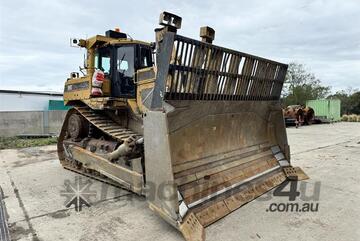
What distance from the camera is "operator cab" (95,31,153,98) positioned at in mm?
4762

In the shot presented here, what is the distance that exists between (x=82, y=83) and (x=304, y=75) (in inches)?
1133

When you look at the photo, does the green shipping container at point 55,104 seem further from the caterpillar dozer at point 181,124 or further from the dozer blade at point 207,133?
the dozer blade at point 207,133

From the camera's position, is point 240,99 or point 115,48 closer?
point 240,99

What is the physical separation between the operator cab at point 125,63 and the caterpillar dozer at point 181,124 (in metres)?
0.02

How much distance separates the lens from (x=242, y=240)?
2828 millimetres

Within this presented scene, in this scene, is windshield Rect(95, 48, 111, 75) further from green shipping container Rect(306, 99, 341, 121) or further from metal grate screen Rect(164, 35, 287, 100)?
green shipping container Rect(306, 99, 341, 121)

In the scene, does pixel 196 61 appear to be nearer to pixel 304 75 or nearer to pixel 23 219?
pixel 23 219

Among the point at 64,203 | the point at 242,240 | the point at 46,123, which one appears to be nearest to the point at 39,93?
the point at 46,123

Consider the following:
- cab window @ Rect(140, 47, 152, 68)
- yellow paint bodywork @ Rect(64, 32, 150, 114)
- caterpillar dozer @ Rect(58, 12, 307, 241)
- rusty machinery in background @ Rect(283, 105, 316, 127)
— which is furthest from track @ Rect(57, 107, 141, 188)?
rusty machinery in background @ Rect(283, 105, 316, 127)

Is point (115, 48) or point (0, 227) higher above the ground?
point (115, 48)

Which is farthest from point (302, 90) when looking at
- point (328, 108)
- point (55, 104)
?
point (55, 104)

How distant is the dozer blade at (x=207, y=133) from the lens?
9.68 ft

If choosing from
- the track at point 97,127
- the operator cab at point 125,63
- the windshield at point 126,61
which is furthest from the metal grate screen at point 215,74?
the windshield at point 126,61

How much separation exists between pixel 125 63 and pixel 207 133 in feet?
6.69
